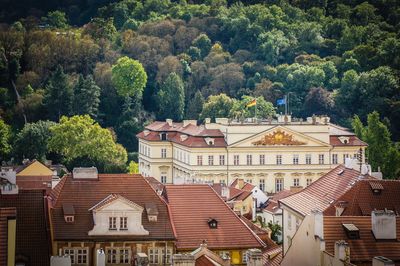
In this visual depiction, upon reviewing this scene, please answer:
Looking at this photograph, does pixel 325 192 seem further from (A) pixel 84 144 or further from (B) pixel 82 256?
(A) pixel 84 144

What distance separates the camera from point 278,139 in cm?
11369

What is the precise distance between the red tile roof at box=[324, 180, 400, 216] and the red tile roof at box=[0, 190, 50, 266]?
33.5 ft

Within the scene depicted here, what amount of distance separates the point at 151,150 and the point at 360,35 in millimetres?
67616

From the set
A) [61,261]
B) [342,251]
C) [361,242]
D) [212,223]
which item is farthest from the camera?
[212,223]

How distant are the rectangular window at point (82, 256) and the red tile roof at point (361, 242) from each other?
37.6 feet

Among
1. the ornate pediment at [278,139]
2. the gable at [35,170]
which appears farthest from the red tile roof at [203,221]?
the ornate pediment at [278,139]

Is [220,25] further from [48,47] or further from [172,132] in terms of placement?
[172,132]

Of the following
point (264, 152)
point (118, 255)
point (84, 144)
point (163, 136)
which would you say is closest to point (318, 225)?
point (118, 255)

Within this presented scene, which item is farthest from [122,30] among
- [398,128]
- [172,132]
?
[172,132]

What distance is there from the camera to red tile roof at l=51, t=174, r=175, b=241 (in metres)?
46.1

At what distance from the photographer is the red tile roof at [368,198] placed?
4675 centimetres

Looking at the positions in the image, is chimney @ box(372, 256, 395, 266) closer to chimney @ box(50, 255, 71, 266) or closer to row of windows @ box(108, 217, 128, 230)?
chimney @ box(50, 255, 71, 266)

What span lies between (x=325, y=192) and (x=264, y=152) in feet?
202

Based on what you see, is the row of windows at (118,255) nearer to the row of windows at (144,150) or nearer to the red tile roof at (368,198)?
the red tile roof at (368,198)
